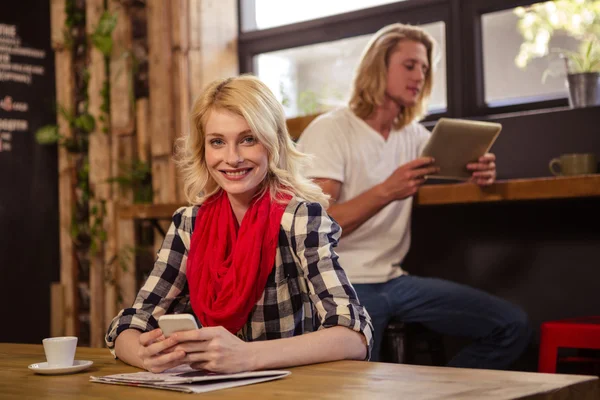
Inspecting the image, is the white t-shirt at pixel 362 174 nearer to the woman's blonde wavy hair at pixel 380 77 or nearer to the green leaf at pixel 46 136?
the woman's blonde wavy hair at pixel 380 77

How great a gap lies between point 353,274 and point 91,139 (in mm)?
2303

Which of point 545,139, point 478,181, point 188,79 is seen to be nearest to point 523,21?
point 545,139

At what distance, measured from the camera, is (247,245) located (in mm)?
1805

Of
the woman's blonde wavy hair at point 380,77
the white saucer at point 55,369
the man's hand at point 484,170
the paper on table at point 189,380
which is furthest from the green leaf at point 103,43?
the paper on table at point 189,380

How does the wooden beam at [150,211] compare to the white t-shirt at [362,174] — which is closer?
the white t-shirt at [362,174]

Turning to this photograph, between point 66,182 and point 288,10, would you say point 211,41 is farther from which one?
point 66,182

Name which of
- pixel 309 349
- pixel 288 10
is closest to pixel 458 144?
pixel 309 349

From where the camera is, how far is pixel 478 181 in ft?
8.60

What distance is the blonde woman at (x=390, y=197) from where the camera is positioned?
8.81 feet

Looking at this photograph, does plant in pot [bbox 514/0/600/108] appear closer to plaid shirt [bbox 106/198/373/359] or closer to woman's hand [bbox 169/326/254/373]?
plaid shirt [bbox 106/198/373/359]

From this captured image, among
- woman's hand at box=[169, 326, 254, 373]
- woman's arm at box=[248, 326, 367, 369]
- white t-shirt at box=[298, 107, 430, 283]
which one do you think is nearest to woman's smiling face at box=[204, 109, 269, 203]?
woman's arm at box=[248, 326, 367, 369]

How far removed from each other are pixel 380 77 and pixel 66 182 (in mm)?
2362

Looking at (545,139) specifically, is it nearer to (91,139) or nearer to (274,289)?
(274,289)

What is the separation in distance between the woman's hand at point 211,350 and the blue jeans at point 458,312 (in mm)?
1388
